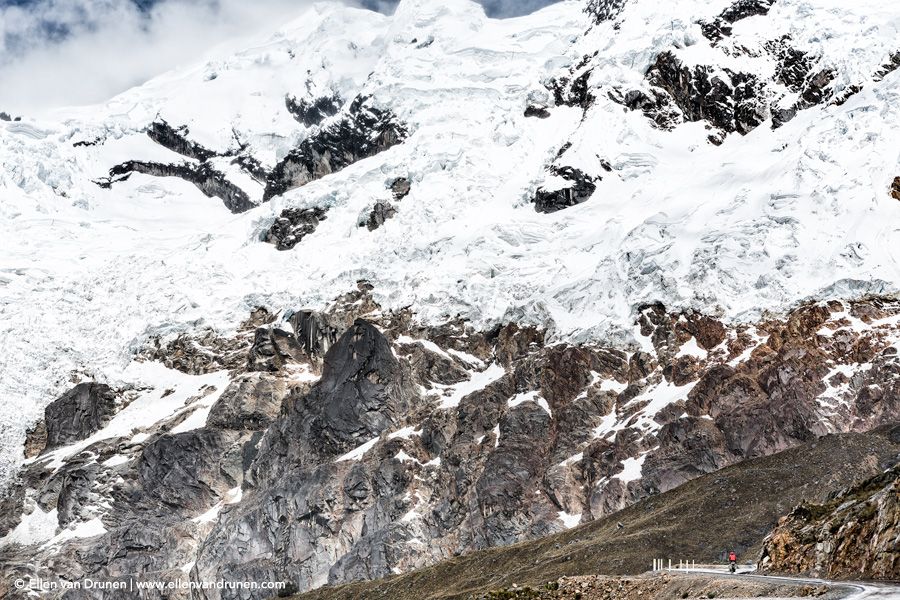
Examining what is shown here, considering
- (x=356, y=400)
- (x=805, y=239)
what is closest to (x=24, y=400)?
(x=356, y=400)

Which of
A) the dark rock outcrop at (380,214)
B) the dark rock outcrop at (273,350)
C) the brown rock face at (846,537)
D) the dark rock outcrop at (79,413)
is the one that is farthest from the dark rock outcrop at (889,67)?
the brown rock face at (846,537)

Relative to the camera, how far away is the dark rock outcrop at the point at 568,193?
160 m

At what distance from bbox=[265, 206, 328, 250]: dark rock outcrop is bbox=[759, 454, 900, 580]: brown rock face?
147 meters

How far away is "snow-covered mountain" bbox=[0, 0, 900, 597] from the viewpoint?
114 m

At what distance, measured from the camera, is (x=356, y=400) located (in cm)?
13562

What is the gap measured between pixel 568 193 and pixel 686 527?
81.1m

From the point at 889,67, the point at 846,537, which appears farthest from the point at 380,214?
the point at 846,537

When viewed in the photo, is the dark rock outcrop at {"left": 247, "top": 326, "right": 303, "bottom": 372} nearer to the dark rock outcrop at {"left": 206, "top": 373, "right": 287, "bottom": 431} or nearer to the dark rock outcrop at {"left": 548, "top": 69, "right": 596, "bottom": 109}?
the dark rock outcrop at {"left": 206, "top": 373, "right": 287, "bottom": 431}

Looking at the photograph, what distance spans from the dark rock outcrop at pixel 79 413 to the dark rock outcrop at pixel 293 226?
125ft

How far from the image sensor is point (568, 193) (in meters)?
160

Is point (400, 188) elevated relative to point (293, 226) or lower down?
elevated

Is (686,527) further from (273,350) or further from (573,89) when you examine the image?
(573,89)

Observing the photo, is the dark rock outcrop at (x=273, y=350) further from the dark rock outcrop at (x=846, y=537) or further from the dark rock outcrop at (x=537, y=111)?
the dark rock outcrop at (x=846, y=537)

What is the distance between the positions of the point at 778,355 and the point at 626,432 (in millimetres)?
17935
